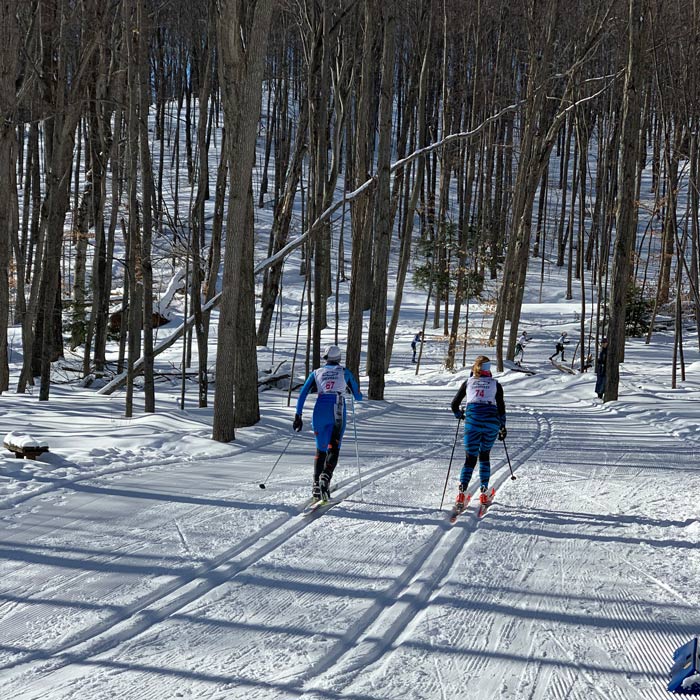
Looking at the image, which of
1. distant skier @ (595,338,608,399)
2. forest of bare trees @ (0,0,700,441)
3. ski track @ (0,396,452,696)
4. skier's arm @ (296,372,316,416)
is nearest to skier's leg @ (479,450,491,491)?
ski track @ (0,396,452,696)

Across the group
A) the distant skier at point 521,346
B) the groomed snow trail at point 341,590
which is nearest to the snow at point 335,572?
the groomed snow trail at point 341,590

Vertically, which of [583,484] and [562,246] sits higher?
[562,246]

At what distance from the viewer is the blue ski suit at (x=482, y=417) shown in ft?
31.7

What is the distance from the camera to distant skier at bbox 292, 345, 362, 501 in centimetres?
935

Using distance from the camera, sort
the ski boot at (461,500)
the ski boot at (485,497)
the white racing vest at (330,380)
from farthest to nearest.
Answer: the white racing vest at (330,380) < the ski boot at (485,497) < the ski boot at (461,500)

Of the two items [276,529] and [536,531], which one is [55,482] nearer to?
[276,529]

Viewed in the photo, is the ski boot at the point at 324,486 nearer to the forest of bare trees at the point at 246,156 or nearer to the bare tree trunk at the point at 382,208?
the forest of bare trees at the point at 246,156

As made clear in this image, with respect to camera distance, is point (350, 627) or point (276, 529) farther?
point (276, 529)

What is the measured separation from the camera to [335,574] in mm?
6363

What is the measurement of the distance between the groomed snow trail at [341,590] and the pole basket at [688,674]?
12 centimetres

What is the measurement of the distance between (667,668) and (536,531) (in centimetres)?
335

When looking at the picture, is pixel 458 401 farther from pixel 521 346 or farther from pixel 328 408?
pixel 521 346

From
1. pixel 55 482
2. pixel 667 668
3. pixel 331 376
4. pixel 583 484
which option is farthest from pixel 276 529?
pixel 583 484

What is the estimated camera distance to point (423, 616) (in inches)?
216
